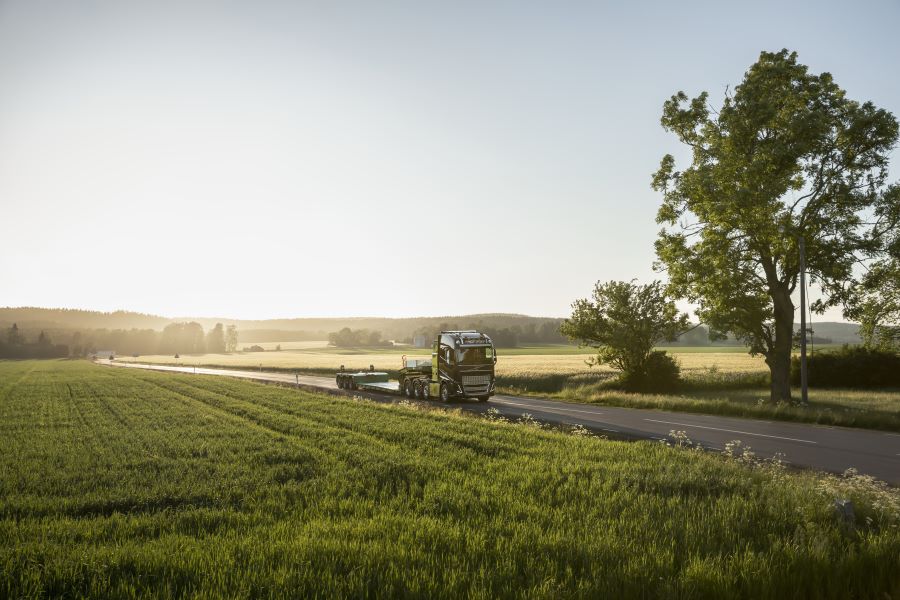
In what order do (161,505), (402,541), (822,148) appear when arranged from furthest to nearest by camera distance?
1. (822,148)
2. (161,505)
3. (402,541)

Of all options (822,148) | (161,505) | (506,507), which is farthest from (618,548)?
(822,148)

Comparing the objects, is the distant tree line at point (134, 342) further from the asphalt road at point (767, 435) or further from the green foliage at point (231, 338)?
the asphalt road at point (767, 435)

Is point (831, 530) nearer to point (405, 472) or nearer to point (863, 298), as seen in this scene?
point (405, 472)

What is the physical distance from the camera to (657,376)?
115 feet

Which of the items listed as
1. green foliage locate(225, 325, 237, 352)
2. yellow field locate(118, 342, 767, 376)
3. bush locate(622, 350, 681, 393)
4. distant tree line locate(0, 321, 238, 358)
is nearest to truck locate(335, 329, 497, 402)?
bush locate(622, 350, 681, 393)

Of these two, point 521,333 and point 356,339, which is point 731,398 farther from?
point 356,339

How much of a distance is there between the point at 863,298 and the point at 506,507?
23491 millimetres

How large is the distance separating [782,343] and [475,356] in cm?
1319

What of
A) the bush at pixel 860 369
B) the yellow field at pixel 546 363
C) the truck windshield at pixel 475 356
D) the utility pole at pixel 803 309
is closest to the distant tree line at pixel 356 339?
the yellow field at pixel 546 363

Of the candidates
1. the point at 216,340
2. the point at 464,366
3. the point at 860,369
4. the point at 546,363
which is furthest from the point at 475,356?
the point at 216,340

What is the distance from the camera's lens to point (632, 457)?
37.0ft

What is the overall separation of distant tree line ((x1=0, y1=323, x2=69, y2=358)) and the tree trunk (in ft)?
595

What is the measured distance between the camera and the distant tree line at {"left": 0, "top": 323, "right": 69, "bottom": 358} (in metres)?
156

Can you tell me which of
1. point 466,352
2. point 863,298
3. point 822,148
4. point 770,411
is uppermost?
point 822,148
